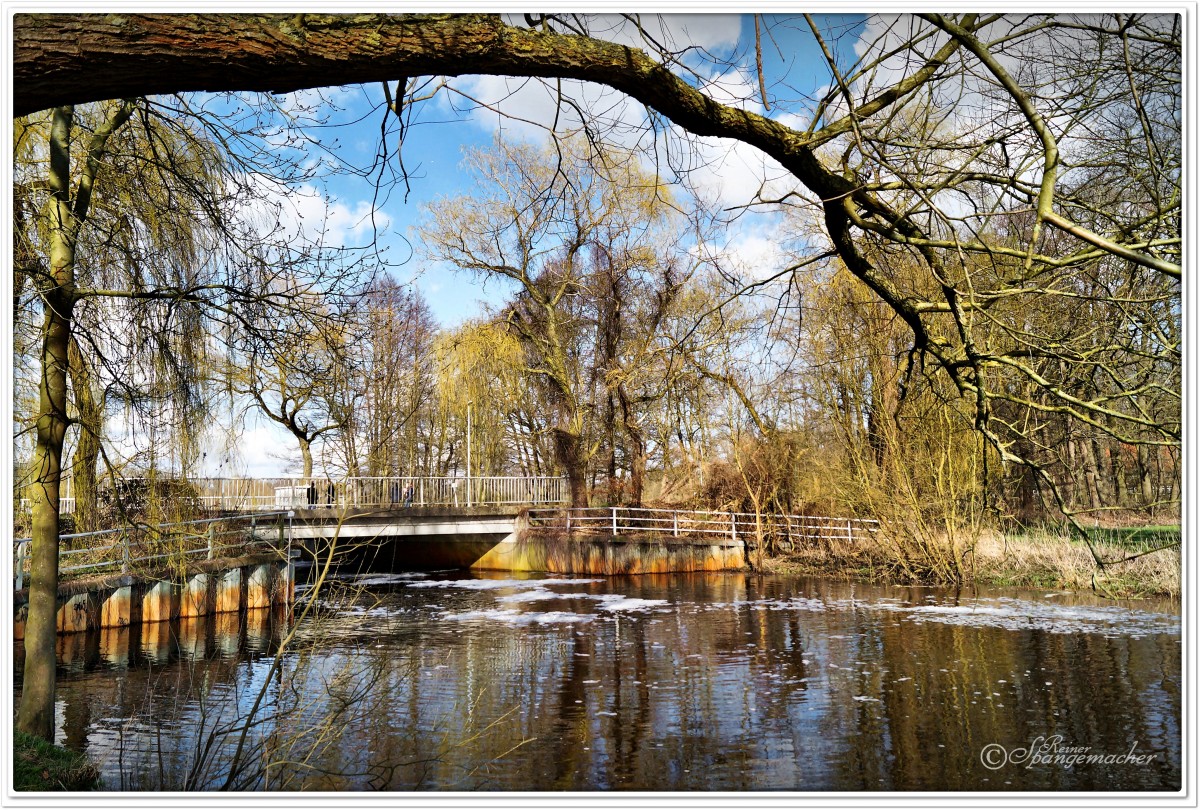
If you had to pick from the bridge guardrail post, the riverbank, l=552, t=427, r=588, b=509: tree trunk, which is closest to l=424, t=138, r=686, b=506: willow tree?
l=552, t=427, r=588, b=509: tree trunk

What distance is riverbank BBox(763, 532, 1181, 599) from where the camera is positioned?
1138cm

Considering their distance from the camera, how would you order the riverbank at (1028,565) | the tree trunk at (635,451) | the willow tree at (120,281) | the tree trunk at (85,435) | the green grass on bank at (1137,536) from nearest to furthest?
the willow tree at (120,281), the tree trunk at (85,435), the green grass on bank at (1137,536), the riverbank at (1028,565), the tree trunk at (635,451)

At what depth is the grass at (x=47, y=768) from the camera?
373 centimetres

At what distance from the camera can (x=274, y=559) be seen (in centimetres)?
1496

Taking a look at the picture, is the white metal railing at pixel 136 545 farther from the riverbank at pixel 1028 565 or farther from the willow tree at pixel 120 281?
the riverbank at pixel 1028 565

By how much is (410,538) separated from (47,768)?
17.7 metres

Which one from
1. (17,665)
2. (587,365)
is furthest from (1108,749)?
(587,365)

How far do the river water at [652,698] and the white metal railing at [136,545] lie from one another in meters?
0.94

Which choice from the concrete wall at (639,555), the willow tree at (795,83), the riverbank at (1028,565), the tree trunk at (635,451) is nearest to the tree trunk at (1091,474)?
the riverbank at (1028,565)

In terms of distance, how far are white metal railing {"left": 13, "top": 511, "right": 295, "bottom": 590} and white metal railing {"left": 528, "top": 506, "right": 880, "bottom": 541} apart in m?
6.30

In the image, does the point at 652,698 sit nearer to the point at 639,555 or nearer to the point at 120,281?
the point at 120,281

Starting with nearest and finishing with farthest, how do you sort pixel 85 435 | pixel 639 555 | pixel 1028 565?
pixel 85 435 → pixel 1028 565 → pixel 639 555

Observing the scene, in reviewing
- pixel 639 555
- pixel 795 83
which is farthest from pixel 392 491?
pixel 795 83

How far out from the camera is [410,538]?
2148 centimetres
